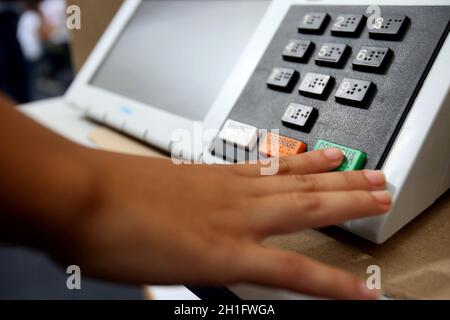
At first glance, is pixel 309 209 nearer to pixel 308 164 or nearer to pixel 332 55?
pixel 308 164

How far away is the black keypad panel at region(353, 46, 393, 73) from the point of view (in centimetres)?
43

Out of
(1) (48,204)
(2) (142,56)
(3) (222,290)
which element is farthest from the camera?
(2) (142,56)

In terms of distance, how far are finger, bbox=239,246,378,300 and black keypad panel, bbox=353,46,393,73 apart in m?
0.22

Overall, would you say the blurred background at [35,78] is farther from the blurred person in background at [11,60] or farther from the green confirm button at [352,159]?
the green confirm button at [352,159]

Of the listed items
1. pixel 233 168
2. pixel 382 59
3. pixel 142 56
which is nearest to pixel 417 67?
pixel 382 59

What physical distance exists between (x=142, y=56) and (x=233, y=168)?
1.45ft

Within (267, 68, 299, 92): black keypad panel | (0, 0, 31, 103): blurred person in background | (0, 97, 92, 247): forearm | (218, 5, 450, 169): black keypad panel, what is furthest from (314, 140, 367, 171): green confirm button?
(0, 0, 31, 103): blurred person in background

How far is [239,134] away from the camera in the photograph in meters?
0.50

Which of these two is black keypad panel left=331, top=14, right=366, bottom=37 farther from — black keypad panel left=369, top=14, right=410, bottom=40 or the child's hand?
the child's hand

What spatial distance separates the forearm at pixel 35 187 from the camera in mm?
258

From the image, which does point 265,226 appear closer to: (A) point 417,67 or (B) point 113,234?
(B) point 113,234

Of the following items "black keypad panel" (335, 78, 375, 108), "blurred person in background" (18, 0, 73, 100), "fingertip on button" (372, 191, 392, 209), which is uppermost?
"blurred person in background" (18, 0, 73, 100)

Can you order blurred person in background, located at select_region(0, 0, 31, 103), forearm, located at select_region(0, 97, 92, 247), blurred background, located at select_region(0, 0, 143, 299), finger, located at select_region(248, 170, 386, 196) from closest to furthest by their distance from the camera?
forearm, located at select_region(0, 97, 92, 247), finger, located at select_region(248, 170, 386, 196), blurred background, located at select_region(0, 0, 143, 299), blurred person in background, located at select_region(0, 0, 31, 103)

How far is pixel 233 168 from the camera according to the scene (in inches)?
15.4
